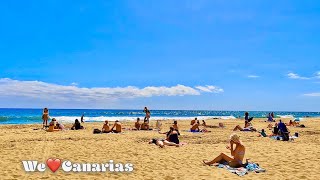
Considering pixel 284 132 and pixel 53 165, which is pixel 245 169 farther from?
pixel 284 132

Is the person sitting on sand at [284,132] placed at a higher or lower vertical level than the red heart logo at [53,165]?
higher

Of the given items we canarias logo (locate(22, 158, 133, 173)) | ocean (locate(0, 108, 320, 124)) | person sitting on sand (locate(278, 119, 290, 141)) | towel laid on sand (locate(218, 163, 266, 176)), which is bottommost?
towel laid on sand (locate(218, 163, 266, 176))

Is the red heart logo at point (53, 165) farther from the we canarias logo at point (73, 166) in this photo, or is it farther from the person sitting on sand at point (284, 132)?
the person sitting on sand at point (284, 132)

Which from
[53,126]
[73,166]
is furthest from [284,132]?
[53,126]

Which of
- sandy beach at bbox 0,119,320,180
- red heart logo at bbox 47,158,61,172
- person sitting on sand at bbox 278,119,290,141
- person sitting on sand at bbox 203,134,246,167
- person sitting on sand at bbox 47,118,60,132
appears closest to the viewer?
sandy beach at bbox 0,119,320,180

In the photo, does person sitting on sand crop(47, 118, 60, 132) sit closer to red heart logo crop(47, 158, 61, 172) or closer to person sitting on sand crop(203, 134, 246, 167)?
red heart logo crop(47, 158, 61, 172)

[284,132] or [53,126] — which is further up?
[53,126]

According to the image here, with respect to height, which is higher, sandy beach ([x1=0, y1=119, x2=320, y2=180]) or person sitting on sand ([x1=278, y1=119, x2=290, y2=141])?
person sitting on sand ([x1=278, y1=119, x2=290, y2=141])

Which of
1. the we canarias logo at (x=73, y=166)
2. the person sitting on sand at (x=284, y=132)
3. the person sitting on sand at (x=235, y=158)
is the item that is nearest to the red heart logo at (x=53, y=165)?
the we canarias logo at (x=73, y=166)

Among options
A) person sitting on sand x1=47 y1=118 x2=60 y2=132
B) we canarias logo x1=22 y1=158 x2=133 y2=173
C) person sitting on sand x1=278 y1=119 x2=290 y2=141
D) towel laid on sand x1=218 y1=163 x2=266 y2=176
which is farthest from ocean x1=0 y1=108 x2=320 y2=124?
towel laid on sand x1=218 y1=163 x2=266 y2=176

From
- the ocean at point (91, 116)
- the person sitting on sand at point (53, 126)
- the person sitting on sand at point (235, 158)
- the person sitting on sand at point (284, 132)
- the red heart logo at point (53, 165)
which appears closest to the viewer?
the red heart logo at point (53, 165)

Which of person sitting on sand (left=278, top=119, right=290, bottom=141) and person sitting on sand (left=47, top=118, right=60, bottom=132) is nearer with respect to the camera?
person sitting on sand (left=278, top=119, right=290, bottom=141)

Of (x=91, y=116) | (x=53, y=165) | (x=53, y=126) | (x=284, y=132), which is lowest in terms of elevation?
(x=53, y=165)

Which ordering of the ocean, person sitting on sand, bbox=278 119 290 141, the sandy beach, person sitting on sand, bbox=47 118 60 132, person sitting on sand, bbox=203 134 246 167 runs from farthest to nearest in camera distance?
the ocean < person sitting on sand, bbox=47 118 60 132 < person sitting on sand, bbox=278 119 290 141 < person sitting on sand, bbox=203 134 246 167 < the sandy beach
